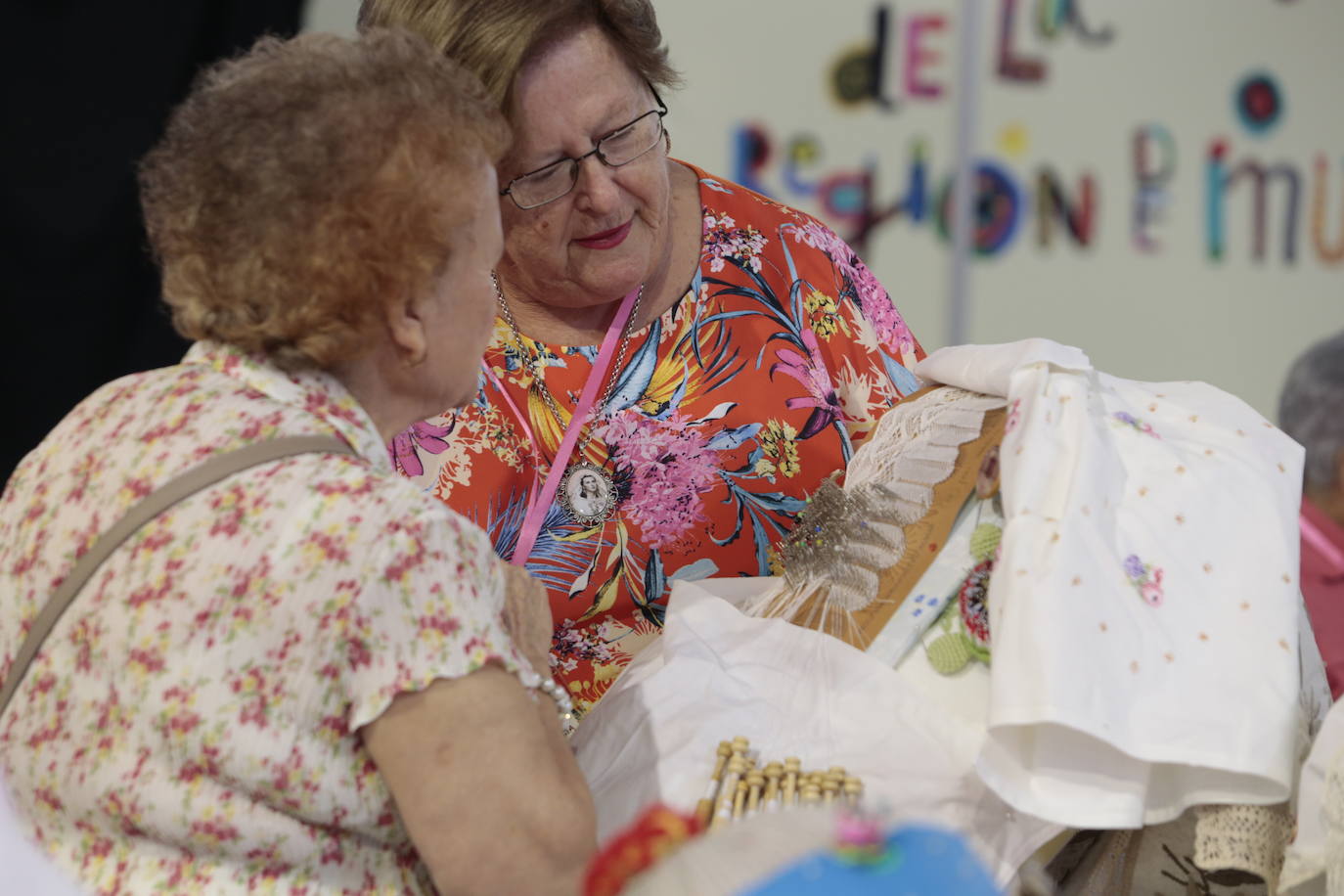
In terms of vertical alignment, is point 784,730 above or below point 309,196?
below

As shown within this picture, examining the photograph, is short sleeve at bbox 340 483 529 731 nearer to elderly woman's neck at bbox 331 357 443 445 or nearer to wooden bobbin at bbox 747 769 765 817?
elderly woman's neck at bbox 331 357 443 445

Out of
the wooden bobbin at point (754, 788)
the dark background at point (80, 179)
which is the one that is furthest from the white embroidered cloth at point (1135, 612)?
the dark background at point (80, 179)

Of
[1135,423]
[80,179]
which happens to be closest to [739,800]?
[1135,423]

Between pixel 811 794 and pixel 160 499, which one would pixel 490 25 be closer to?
pixel 160 499

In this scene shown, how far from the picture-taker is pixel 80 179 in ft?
11.6

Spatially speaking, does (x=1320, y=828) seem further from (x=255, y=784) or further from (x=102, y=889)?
(x=102, y=889)

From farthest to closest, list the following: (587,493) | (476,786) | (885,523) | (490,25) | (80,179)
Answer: (80,179)
(587,493)
(490,25)
(885,523)
(476,786)

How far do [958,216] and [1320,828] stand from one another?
11.1 ft

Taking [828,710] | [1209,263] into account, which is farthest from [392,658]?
[1209,263]

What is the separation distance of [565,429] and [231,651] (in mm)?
1085

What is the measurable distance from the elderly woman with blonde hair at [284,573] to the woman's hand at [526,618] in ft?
0.08

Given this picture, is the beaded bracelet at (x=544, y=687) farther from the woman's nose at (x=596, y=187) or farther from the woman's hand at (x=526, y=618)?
the woman's nose at (x=596, y=187)

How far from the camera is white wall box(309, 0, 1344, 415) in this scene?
442 centimetres

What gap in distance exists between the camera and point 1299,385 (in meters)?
2.06
